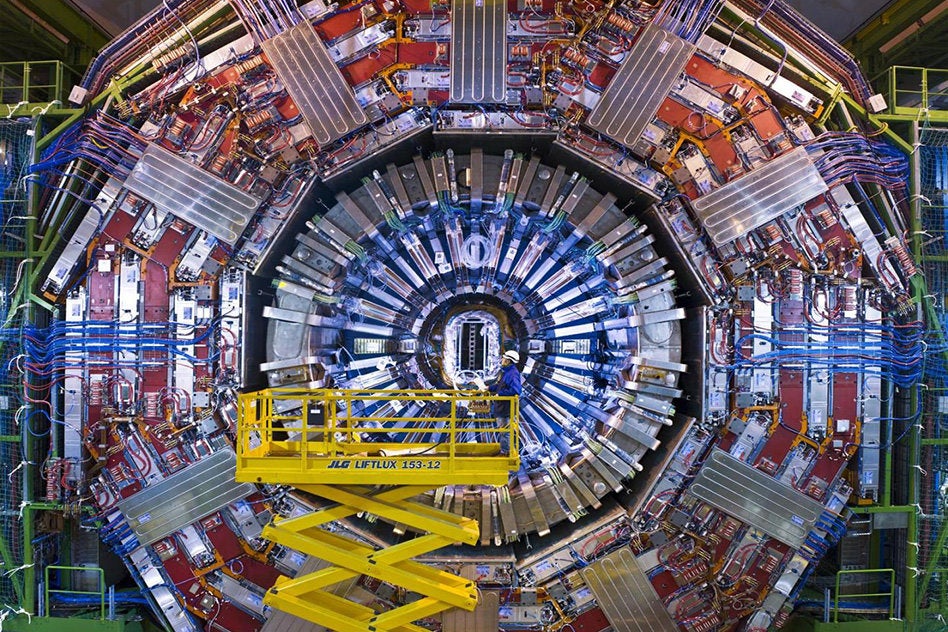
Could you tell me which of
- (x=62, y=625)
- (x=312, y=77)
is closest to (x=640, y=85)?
(x=312, y=77)

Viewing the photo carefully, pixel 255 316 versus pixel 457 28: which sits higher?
pixel 457 28

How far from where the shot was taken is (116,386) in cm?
675

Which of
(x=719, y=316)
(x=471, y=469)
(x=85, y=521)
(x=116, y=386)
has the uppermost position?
(x=719, y=316)

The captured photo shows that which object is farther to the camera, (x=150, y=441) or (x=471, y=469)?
(x=150, y=441)

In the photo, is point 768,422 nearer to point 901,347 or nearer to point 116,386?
point 901,347

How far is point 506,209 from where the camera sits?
698cm

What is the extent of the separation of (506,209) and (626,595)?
4279 millimetres

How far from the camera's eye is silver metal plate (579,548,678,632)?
668cm

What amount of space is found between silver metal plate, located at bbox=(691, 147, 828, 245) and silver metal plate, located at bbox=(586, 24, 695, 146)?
1097 mm

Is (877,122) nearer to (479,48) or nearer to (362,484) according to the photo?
(479,48)

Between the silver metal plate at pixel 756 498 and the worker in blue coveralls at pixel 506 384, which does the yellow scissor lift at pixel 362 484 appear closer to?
the worker in blue coveralls at pixel 506 384

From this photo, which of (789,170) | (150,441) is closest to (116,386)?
(150,441)

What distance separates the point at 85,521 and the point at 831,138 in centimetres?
891

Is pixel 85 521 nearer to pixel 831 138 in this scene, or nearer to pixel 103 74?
pixel 103 74
